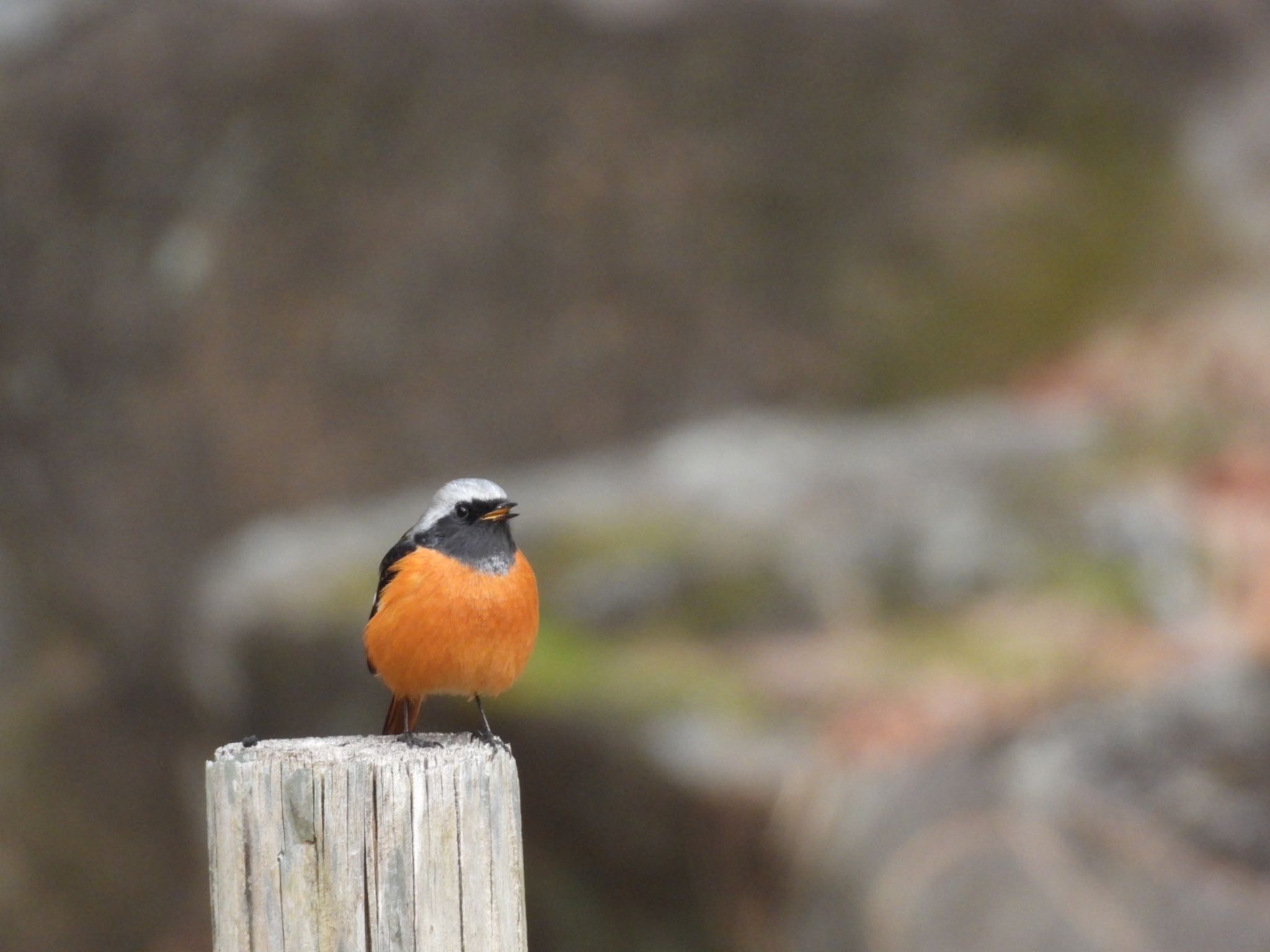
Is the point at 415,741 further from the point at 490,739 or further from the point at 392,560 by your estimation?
the point at 392,560

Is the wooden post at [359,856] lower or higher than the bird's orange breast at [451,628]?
lower

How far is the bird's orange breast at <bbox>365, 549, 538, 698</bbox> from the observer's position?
385 centimetres

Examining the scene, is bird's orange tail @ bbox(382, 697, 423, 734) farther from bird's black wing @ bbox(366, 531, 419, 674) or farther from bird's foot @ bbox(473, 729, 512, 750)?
bird's foot @ bbox(473, 729, 512, 750)

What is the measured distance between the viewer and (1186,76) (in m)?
9.91

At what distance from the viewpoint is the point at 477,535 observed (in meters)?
3.97

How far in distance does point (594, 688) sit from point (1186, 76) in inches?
239

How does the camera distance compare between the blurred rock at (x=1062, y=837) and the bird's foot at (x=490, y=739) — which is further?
the blurred rock at (x=1062, y=837)

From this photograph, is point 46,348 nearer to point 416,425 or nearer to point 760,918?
point 416,425

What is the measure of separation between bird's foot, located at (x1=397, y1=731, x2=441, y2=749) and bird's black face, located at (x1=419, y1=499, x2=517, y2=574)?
662 mm

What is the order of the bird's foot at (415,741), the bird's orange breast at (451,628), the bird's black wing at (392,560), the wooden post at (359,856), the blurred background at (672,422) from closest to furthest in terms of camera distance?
the wooden post at (359,856) < the bird's foot at (415,741) < the bird's orange breast at (451,628) < the bird's black wing at (392,560) < the blurred background at (672,422)

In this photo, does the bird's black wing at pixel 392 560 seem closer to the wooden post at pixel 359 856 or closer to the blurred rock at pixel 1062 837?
the wooden post at pixel 359 856

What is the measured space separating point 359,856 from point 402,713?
168cm

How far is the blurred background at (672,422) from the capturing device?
6801 mm

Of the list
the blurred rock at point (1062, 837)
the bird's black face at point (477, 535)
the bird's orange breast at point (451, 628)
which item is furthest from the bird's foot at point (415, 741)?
the blurred rock at point (1062, 837)
